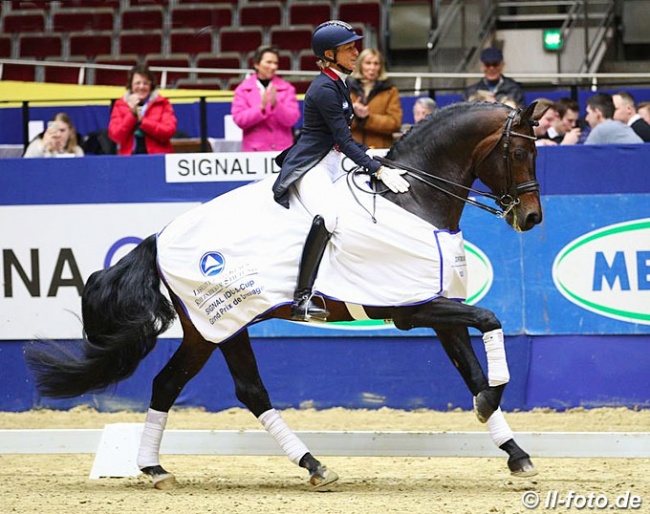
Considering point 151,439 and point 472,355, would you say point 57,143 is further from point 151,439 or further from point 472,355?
point 472,355

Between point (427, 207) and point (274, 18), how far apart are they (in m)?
11.4

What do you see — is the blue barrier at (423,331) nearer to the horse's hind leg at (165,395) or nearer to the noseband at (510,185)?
the horse's hind leg at (165,395)

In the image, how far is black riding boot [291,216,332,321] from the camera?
5984 mm

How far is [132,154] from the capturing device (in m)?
9.24

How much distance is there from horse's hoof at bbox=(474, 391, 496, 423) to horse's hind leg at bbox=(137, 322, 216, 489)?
1508 mm

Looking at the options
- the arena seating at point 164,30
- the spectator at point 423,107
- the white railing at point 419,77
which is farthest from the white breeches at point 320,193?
the arena seating at point 164,30

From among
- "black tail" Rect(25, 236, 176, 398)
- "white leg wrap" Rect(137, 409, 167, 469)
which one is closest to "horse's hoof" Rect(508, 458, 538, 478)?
"white leg wrap" Rect(137, 409, 167, 469)

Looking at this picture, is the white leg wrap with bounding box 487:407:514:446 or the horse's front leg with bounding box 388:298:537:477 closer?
the horse's front leg with bounding box 388:298:537:477

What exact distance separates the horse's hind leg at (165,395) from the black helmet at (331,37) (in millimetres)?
1620

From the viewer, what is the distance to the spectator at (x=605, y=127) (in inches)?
342

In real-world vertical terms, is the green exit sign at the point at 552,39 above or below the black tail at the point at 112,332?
above

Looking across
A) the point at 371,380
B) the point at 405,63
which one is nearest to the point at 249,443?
the point at 371,380

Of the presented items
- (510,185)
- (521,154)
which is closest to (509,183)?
(510,185)

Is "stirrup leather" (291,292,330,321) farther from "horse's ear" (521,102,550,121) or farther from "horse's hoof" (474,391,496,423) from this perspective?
"horse's ear" (521,102,550,121)
